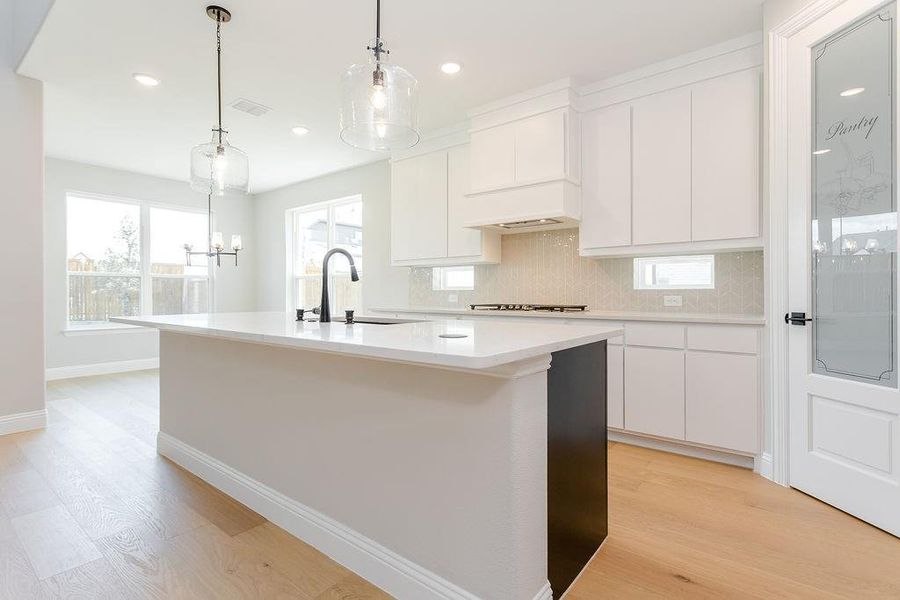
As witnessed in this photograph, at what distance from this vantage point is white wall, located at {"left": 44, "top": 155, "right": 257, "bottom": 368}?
538 cm

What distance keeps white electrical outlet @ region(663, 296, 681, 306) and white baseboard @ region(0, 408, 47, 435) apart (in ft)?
16.4

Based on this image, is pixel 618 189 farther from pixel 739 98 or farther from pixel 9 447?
pixel 9 447

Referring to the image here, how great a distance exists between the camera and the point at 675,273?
137 inches

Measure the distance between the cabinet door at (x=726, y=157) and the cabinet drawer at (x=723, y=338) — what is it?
2.03ft

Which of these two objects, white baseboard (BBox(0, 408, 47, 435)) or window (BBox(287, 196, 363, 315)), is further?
window (BBox(287, 196, 363, 315))

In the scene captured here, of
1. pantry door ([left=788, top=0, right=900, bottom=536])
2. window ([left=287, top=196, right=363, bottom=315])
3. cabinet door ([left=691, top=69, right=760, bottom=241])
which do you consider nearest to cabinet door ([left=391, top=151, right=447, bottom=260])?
window ([left=287, top=196, right=363, bottom=315])

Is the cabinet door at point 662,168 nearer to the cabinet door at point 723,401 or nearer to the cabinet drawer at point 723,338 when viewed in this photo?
the cabinet drawer at point 723,338

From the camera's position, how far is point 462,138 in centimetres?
430

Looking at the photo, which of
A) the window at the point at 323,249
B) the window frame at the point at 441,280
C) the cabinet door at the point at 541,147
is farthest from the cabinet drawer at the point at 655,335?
the window at the point at 323,249

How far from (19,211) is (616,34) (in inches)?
180

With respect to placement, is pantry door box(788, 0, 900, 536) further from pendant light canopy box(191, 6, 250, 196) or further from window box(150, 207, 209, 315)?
window box(150, 207, 209, 315)

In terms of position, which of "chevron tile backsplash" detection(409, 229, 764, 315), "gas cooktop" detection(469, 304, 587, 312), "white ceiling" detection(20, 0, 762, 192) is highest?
"white ceiling" detection(20, 0, 762, 192)

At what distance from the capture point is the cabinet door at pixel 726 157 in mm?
2818

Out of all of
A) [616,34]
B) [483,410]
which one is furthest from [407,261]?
[483,410]
